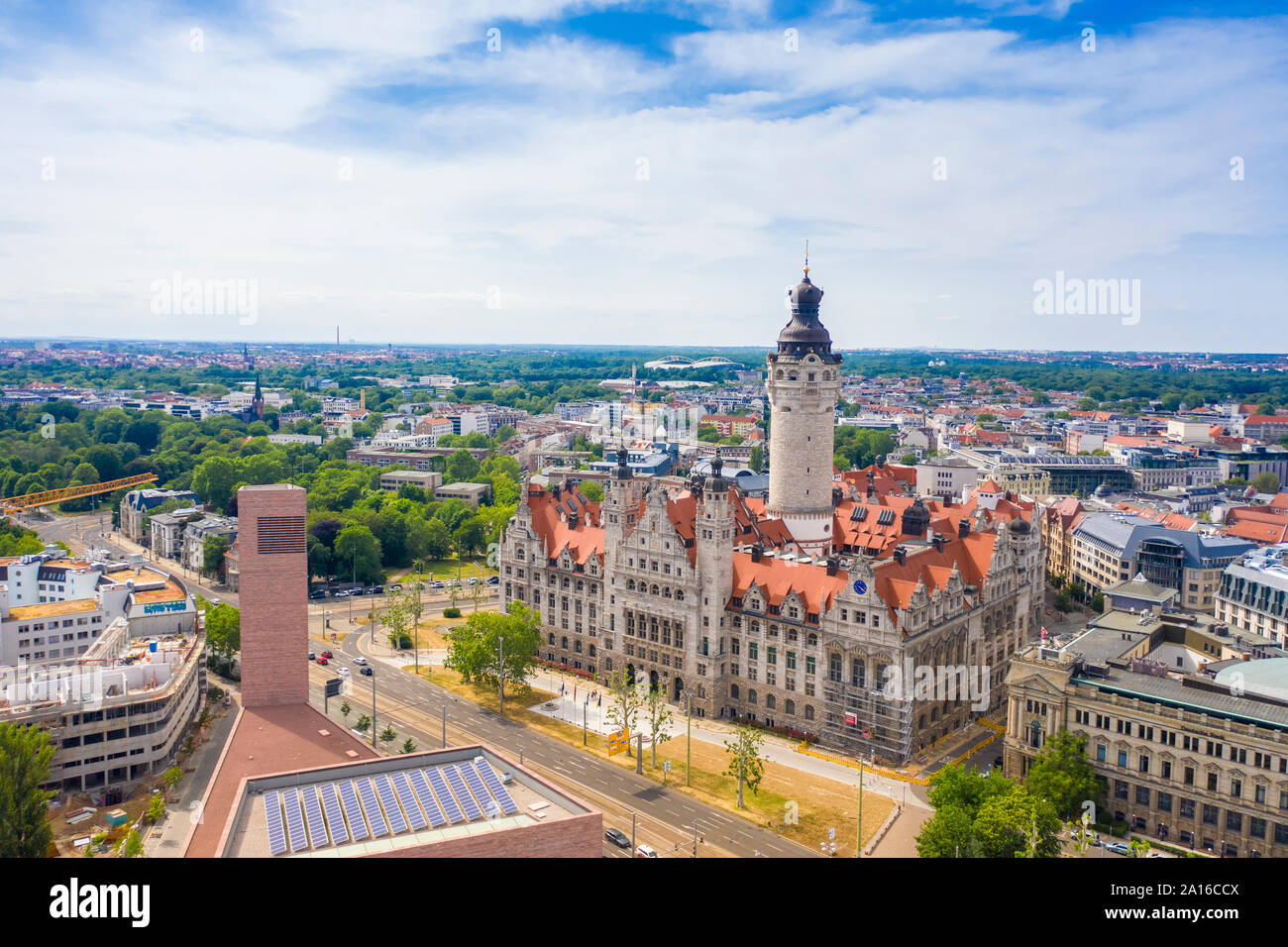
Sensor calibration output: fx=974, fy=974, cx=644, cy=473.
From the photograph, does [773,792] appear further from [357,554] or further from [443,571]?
[443,571]

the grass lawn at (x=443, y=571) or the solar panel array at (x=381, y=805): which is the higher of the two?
the solar panel array at (x=381, y=805)

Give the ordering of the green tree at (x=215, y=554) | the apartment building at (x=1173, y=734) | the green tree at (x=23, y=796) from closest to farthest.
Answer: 1. the green tree at (x=23, y=796)
2. the apartment building at (x=1173, y=734)
3. the green tree at (x=215, y=554)

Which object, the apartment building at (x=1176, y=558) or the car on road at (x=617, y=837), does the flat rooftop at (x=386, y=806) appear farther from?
the apartment building at (x=1176, y=558)

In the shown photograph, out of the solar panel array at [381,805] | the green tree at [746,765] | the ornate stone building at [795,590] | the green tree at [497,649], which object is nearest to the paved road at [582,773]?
the green tree at [746,765]

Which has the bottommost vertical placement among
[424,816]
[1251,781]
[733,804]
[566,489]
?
[733,804]

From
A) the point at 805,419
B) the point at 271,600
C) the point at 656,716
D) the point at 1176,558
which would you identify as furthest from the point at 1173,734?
the point at 271,600

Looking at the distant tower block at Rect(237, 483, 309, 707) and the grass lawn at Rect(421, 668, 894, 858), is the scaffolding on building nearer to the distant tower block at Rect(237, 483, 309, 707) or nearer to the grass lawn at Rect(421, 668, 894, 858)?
the grass lawn at Rect(421, 668, 894, 858)

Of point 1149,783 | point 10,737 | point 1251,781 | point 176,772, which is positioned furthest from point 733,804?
point 10,737
